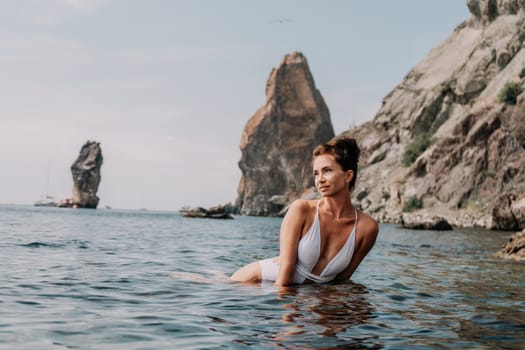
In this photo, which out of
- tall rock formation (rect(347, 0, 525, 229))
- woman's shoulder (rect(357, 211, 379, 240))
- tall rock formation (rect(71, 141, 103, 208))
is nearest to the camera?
woman's shoulder (rect(357, 211, 379, 240))

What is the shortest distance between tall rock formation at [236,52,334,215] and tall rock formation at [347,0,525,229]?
241 feet

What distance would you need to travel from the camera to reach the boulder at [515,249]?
1497 cm


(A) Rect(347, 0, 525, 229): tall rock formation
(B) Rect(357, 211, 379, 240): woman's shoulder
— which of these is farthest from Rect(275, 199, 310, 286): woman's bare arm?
(A) Rect(347, 0, 525, 229): tall rock formation

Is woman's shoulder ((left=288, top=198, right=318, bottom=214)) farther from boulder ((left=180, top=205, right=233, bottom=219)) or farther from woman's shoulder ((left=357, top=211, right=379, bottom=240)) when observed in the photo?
boulder ((left=180, top=205, right=233, bottom=219))

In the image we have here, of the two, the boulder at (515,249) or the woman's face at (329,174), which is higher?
the woman's face at (329,174)

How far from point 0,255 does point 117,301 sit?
7.30 metres

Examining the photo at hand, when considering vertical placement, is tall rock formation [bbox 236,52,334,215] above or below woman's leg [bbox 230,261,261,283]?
above

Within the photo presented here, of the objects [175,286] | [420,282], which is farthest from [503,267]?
[175,286]

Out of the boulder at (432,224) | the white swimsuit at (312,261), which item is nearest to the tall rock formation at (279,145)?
the boulder at (432,224)

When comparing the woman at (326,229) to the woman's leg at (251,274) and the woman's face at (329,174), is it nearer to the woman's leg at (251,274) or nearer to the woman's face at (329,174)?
the woman's face at (329,174)

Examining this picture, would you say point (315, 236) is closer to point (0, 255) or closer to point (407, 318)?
point (407, 318)

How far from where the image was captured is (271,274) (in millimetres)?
7797

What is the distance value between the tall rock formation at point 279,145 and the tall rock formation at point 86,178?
49047mm

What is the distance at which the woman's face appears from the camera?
6910 mm
